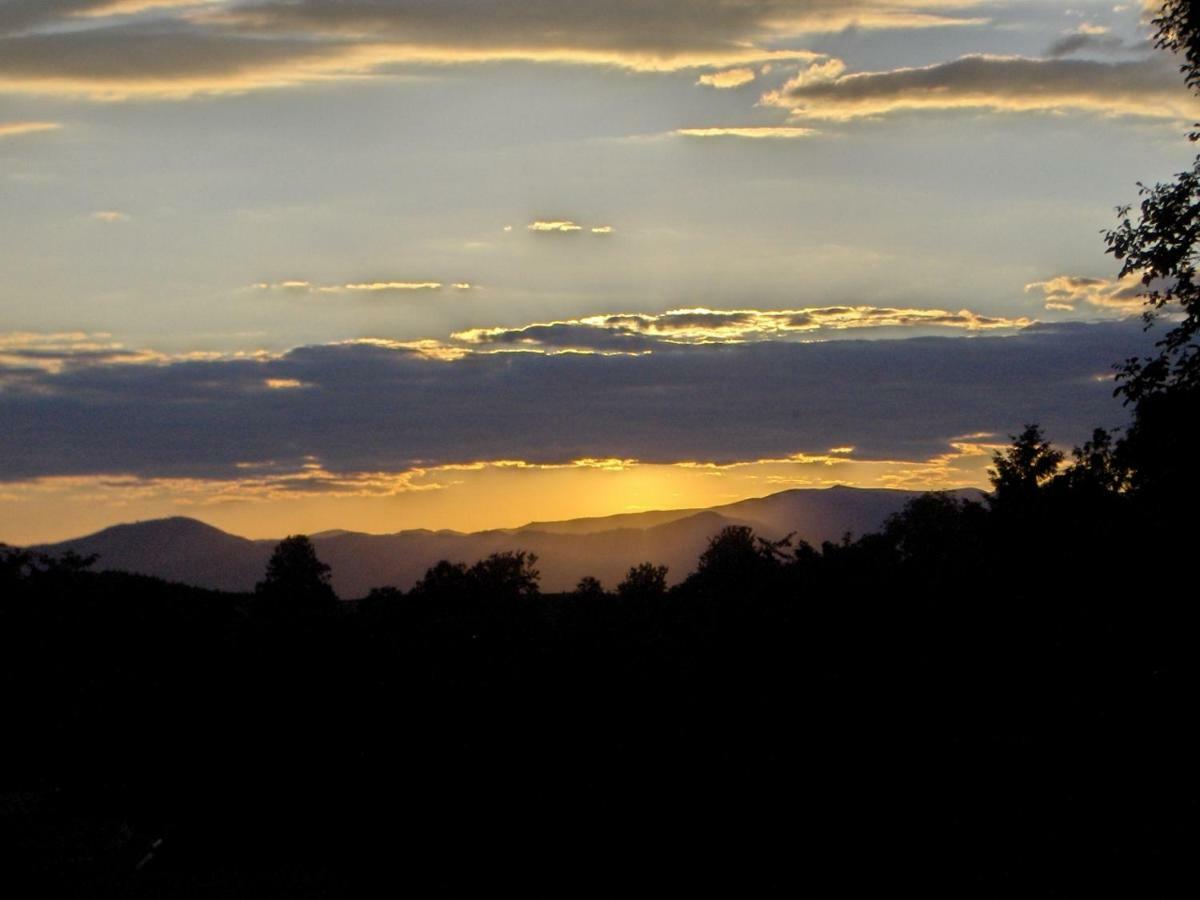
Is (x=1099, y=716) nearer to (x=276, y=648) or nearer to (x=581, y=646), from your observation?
(x=581, y=646)

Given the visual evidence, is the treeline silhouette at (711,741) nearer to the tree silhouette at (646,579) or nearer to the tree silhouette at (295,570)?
the tree silhouette at (646,579)

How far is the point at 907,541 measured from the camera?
8181cm

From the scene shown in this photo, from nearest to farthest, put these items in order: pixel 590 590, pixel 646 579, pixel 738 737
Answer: pixel 738 737
pixel 590 590
pixel 646 579

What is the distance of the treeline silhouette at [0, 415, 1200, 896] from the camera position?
70.7 ft

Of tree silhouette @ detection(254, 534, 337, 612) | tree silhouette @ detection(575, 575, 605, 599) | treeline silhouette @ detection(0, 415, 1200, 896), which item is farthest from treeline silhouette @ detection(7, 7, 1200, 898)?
tree silhouette @ detection(254, 534, 337, 612)

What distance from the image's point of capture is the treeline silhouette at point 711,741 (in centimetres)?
2156

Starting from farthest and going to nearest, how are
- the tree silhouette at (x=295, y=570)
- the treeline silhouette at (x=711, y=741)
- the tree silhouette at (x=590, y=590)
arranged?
the tree silhouette at (x=295, y=570), the tree silhouette at (x=590, y=590), the treeline silhouette at (x=711, y=741)

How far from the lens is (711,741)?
25031 millimetres

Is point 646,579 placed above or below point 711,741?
above

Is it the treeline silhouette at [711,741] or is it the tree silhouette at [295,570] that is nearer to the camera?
the treeline silhouette at [711,741]

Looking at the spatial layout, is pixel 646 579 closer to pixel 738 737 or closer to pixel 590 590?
pixel 590 590

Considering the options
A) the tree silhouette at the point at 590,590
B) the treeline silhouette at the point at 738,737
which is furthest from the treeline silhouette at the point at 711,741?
the tree silhouette at the point at 590,590

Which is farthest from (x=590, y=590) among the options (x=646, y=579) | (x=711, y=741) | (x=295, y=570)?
(x=711, y=741)

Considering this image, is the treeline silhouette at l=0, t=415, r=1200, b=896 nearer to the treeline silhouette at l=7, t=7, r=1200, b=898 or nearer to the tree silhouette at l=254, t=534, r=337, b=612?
the treeline silhouette at l=7, t=7, r=1200, b=898
